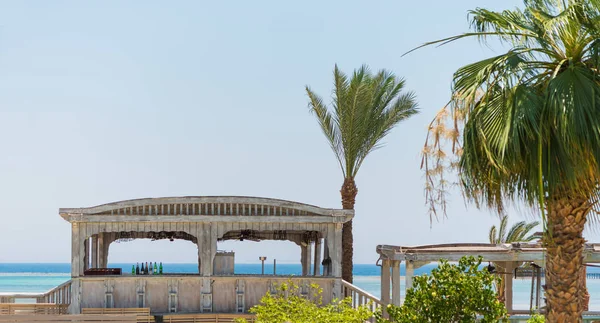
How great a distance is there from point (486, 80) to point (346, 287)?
10926 mm

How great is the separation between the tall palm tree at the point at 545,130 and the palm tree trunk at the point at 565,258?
0.01m

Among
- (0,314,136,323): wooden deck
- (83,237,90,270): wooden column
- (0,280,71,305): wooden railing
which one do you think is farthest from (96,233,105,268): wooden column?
(0,314,136,323): wooden deck

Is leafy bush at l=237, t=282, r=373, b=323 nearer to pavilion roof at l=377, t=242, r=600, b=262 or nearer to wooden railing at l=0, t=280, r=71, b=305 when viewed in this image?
pavilion roof at l=377, t=242, r=600, b=262

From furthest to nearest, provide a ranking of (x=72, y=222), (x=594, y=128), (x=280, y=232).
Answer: (x=280, y=232), (x=72, y=222), (x=594, y=128)

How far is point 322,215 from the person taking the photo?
23.2 m

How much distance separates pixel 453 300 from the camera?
529 inches

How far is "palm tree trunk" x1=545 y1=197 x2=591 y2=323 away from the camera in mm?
13078

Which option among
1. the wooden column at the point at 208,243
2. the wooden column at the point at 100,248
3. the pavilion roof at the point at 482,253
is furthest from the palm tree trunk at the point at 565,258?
the wooden column at the point at 100,248

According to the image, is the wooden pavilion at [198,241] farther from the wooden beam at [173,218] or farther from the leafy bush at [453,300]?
the leafy bush at [453,300]

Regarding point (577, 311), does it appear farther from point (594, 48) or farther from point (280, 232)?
point (280, 232)

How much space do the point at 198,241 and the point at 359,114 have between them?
754 cm

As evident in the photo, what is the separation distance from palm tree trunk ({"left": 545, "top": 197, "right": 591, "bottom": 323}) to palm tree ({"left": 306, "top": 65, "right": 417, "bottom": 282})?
14905mm

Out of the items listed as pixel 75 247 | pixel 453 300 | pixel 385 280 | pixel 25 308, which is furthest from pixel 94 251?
pixel 453 300

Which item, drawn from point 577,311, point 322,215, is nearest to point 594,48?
point 577,311
